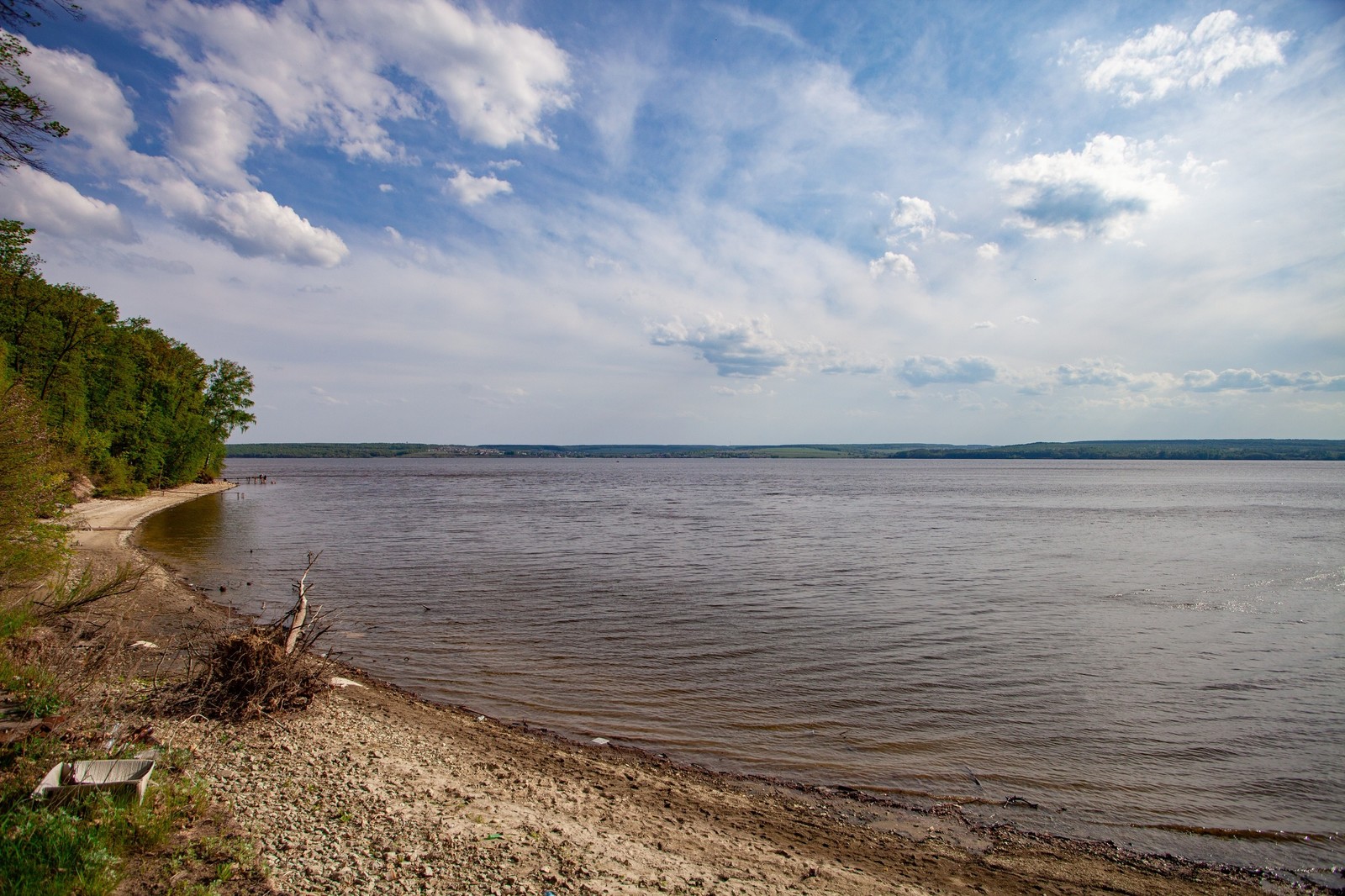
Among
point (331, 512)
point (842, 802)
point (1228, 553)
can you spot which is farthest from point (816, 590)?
point (331, 512)

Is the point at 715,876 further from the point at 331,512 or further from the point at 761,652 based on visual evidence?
the point at 331,512

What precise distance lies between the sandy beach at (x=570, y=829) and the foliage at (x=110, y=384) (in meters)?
17.7

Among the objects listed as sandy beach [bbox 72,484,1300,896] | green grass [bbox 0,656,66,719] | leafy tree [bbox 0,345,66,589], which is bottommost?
sandy beach [bbox 72,484,1300,896]

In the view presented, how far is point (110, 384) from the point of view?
4991 cm

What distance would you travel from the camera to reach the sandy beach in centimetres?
647

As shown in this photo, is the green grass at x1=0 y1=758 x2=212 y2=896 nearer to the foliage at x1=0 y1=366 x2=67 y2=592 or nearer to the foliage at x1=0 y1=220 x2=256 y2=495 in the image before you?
the foliage at x1=0 y1=366 x2=67 y2=592

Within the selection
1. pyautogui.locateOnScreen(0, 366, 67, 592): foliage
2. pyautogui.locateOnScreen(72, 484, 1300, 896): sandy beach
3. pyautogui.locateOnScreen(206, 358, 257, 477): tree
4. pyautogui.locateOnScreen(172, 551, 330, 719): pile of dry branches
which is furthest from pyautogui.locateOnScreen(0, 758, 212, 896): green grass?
pyautogui.locateOnScreen(206, 358, 257, 477): tree

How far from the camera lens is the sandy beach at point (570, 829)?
21.2 ft

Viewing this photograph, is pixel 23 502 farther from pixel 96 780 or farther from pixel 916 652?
pixel 916 652

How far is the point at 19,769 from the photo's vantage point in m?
6.58

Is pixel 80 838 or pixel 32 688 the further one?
pixel 32 688

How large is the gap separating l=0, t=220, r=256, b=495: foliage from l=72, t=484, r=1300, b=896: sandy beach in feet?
58.0

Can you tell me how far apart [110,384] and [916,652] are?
191ft

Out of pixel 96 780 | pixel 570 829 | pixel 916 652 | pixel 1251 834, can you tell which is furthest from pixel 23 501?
pixel 1251 834
